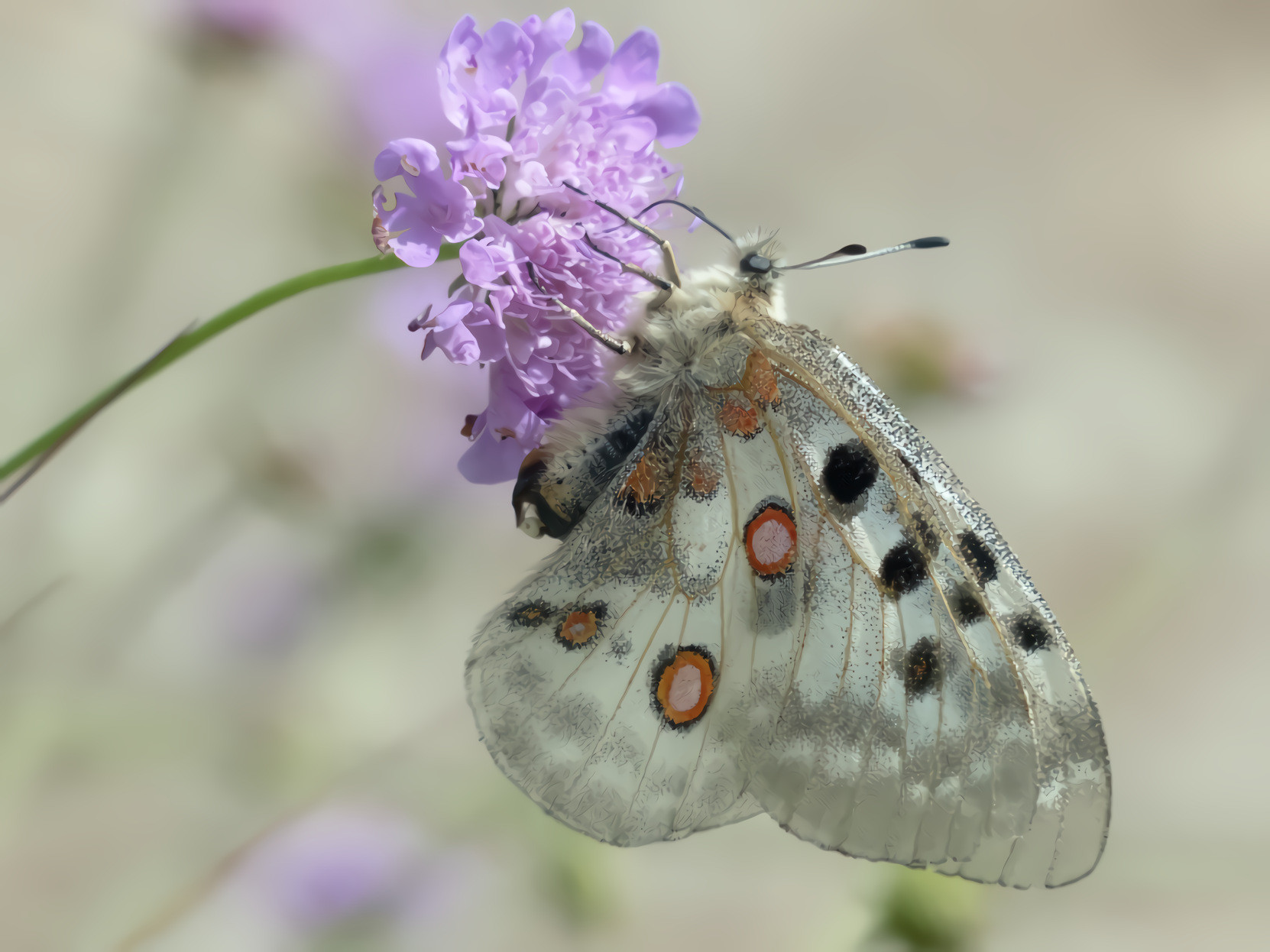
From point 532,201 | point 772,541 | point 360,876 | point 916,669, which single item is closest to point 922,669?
point 916,669

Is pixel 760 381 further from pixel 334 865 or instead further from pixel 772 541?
pixel 334 865

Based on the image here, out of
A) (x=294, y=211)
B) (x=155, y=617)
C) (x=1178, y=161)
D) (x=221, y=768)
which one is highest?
(x=1178, y=161)

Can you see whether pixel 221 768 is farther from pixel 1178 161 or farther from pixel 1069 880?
pixel 1178 161

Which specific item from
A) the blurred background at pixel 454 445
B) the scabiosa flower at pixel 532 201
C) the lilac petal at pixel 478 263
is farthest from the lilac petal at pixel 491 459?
the blurred background at pixel 454 445

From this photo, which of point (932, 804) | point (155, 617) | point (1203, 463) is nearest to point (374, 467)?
point (155, 617)

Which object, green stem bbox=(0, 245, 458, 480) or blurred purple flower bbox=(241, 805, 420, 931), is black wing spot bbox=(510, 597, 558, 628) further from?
blurred purple flower bbox=(241, 805, 420, 931)

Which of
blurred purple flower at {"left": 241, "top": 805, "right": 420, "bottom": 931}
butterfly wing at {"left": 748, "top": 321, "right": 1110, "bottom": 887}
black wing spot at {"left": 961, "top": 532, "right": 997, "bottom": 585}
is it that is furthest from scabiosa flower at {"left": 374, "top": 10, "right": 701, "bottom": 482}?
blurred purple flower at {"left": 241, "top": 805, "right": 420, "bottom": 931}

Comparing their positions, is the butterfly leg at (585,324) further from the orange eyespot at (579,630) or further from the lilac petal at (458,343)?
the orange eyespot at (579,630)
